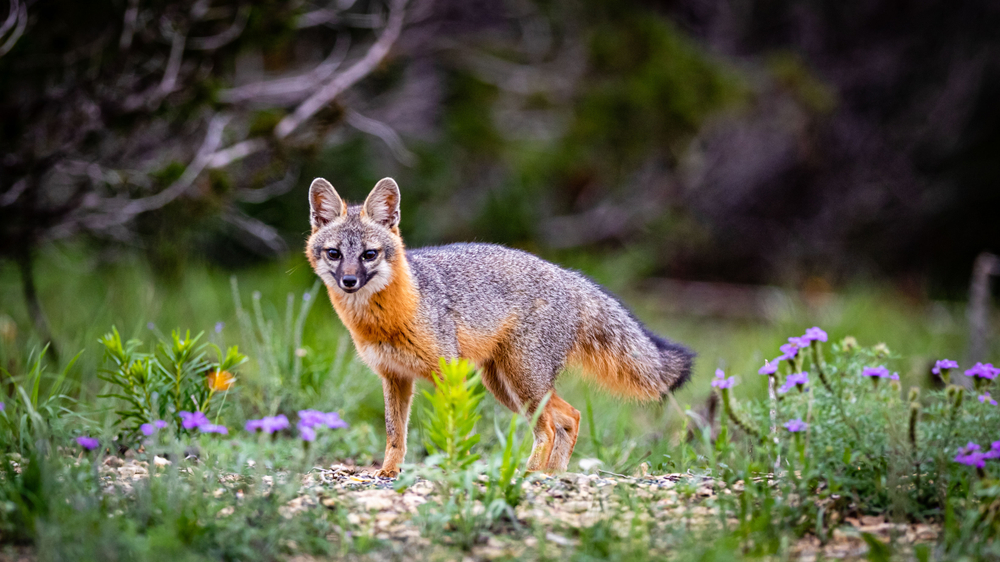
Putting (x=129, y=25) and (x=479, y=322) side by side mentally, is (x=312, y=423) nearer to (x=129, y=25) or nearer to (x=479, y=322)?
(x=479, y=322)

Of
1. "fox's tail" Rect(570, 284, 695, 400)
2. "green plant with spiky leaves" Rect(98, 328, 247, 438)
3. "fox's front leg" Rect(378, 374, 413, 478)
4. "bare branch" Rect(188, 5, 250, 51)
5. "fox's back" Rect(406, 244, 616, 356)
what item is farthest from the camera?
"bare branch" Rect(188, 5, 250, 51)

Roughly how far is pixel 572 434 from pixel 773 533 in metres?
1.69

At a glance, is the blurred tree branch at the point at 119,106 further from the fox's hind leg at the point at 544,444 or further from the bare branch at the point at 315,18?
the fox's hind leg at the point at 544,444

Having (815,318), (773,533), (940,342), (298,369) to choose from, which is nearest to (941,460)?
(773,533)

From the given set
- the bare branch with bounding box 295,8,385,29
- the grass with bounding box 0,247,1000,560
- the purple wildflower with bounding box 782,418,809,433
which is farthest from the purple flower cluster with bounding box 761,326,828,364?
the bare branch with bounding box 295,8,385,29

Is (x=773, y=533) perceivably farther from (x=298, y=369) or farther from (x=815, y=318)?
(x=815, y=318)

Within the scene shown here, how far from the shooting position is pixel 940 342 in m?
8.83

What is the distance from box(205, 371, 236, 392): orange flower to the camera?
153 inches

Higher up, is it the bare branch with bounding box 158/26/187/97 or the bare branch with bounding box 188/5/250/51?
the bare branch with bounding box 188/5/250/51

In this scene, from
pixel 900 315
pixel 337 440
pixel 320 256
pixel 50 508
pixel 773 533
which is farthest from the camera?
pixel 900 315

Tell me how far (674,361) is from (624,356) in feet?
1.05

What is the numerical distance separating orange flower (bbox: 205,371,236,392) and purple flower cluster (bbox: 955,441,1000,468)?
320 cm

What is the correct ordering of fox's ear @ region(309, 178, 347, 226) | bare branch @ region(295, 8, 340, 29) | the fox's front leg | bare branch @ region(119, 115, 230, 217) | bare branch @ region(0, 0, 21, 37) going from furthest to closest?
bare branch @ region(295, 8, 340, 29) → bare branch @ region(119, 115, 230, 217) → bare branch @ region(0, 0, 21, 37) → fox's ear @ region(309, 178, 347, 226) → the fox's front leg

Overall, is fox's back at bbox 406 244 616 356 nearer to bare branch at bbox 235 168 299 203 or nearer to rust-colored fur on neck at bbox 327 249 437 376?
rust-colored fur on neck at bbox 327 249 437 376
